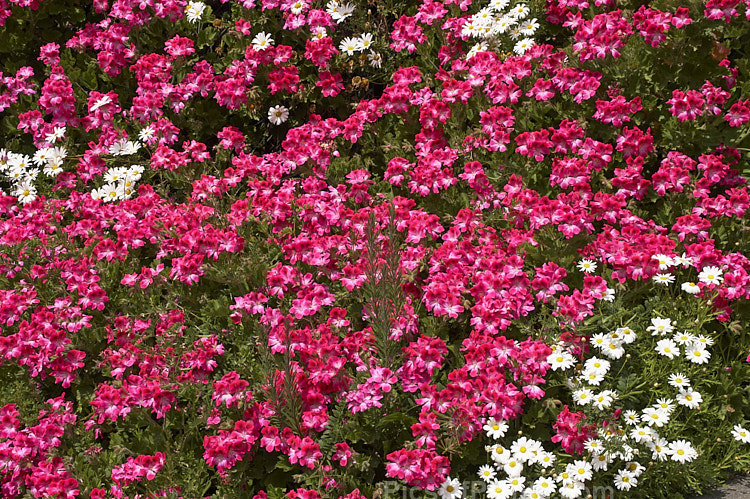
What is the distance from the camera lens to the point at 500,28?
18.6 ft

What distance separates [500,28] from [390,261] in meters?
2.87

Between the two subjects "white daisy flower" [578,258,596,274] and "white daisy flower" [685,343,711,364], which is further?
"white daisy flower" [578,258,596,274]

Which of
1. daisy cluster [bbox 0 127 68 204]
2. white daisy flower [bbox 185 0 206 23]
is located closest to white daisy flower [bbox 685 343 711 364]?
daisy cluster [bbox 0 127 68 204]

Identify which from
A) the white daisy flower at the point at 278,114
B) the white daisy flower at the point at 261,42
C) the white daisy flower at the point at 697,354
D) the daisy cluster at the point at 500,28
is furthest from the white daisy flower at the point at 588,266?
the white daisy flower at the point at 261,42

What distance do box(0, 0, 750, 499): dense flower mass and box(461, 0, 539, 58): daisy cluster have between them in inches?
1.2

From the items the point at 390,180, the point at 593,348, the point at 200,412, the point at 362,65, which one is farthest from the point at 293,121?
the point at 593,348

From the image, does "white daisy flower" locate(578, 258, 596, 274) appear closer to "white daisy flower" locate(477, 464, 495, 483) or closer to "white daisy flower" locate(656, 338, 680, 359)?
"white daisy flower" locate(656, 338, 680, 359)

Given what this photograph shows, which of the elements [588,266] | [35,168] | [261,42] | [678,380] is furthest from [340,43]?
[678,380]

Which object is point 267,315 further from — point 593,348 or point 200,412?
point 593,348

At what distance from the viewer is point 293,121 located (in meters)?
6.09

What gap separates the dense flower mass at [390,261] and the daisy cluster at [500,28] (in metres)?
0.03

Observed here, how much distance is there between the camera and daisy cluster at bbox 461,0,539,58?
18.4ft

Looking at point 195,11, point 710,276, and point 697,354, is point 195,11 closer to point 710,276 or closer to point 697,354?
point 710,276

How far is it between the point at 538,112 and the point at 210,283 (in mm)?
2519
